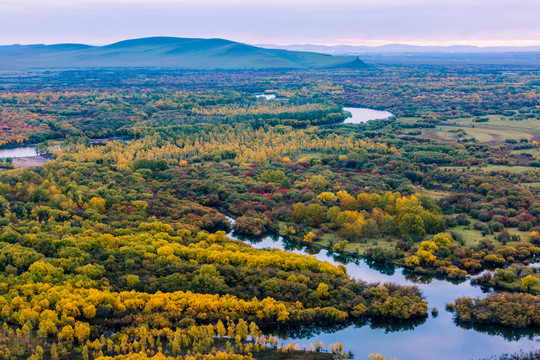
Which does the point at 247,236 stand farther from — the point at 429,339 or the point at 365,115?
the point at 365,115

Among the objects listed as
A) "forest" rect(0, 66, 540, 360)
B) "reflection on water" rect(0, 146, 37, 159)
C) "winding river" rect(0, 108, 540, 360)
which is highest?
"reflection on water" rect(0, 146, 37, 159)

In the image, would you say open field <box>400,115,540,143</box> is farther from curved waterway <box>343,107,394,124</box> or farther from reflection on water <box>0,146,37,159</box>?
reflection on water <box>0,146,37,159</box>

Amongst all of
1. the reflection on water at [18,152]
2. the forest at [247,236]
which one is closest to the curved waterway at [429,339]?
the forest at [247,236]

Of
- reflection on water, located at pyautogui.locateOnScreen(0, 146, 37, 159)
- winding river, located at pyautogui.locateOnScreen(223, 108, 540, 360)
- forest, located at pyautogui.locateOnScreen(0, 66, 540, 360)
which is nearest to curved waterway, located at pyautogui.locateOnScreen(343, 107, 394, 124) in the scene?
forest, located at pyautogui.locateOnScreen(0, 66, 540, 360)

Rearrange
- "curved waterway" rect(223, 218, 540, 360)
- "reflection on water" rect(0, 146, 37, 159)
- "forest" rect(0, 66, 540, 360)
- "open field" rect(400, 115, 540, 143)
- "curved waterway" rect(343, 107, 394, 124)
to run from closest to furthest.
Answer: "curved waterway" rect(223, 218, 540, 360) < "forest" rect(0, 66, 540, 360) < "reflection on water" rect(0, 146, 37, 159) < "open field" rect(400, 115, 540, 143) < "curved waterway" rect(343, 107, 394, 124)

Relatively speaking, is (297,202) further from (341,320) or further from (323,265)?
(341,320)

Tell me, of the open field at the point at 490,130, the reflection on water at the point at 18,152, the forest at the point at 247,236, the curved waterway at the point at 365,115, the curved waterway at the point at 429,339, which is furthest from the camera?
the curved waterway at the point at 365,115

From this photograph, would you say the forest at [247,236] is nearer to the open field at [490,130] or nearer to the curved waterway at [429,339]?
the curved waterway at [429,339]

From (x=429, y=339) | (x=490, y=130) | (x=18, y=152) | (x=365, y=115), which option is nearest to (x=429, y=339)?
(x=429, y=339)
